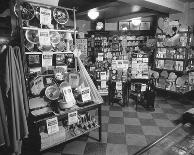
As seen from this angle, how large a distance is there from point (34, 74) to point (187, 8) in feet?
21.6

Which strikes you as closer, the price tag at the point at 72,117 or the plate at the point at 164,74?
the price tag at the point at 72,117

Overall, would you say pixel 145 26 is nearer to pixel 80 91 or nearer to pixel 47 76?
pixel 80 91

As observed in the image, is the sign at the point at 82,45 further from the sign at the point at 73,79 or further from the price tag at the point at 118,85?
the sign at the point at 73,79

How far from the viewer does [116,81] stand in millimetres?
5297

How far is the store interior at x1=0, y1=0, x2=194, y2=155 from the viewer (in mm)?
2238

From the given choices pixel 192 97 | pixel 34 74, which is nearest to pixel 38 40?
pixel 34 74

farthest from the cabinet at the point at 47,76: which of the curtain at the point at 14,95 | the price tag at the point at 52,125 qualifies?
the curtain at the point at 14,95

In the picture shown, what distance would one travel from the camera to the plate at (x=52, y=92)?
2.83m

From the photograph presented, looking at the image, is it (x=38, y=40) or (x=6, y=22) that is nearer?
(x=38, y=40)

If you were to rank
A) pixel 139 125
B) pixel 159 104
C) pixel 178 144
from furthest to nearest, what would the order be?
pixel 159 104 < pixel 139 125 < pixel 178 144

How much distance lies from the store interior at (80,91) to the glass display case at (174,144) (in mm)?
11

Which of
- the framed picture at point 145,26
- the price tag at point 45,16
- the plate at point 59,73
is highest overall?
the framed picture at point 145,26

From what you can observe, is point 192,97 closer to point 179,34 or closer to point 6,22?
point 179,34

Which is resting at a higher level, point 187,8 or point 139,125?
point 187,8
